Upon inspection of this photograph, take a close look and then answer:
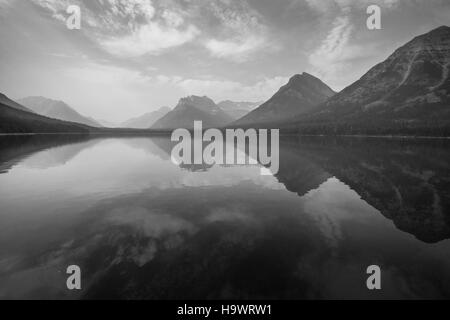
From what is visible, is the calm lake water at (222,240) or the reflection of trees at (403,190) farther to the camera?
the reflection of trees at (403,190)

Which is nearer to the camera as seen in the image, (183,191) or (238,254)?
(238,254)

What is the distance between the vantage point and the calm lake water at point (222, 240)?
42.1ft

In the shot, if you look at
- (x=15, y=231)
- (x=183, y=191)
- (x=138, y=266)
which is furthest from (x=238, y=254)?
(x=183, y=191)

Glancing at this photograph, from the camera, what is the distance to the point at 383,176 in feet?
150

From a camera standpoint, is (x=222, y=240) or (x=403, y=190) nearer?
(x=222, y=240)

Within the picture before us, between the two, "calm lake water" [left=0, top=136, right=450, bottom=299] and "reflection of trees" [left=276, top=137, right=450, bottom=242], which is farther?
"reflection of trees" [left=276, top=137, right=450, bottom=242]

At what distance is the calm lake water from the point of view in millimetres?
12820

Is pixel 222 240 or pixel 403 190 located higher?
pixel 403 190

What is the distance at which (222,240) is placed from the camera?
18.6 meters

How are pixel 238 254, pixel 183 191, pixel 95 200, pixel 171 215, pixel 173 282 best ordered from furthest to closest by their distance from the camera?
1. pixel 183 191
2. pixel 95 200
3. pixel 171 215
4. pixel 238 254
5. pixel 173 282

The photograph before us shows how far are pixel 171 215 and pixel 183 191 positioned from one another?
1034 centimetres

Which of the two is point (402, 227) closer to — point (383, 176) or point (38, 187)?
point (383, 176)
